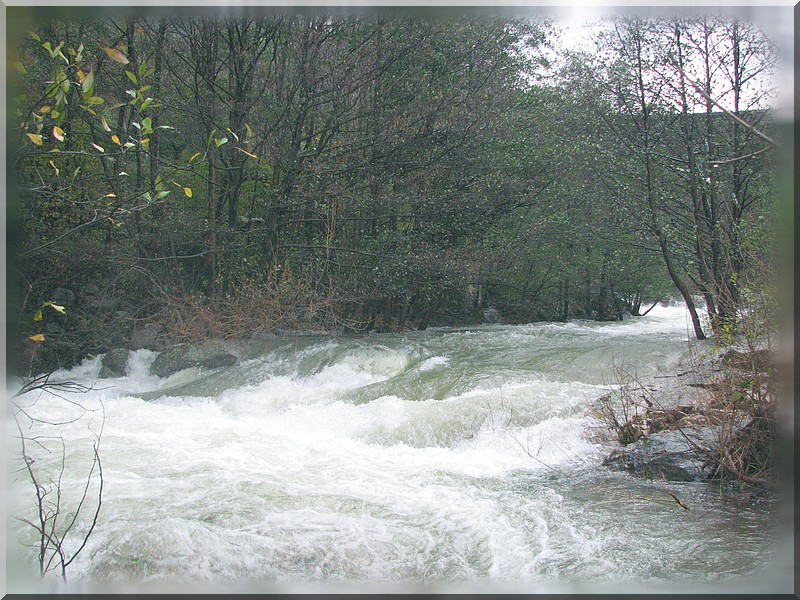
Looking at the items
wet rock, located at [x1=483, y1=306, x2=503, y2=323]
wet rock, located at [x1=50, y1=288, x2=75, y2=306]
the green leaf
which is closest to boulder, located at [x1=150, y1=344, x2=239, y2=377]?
wet rock, located at [x1=50, y1=288, x2=75, y2=306]

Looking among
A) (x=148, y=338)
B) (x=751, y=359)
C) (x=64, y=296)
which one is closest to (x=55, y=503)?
(x=751, y=359)

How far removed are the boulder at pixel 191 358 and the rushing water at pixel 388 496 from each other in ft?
1.42

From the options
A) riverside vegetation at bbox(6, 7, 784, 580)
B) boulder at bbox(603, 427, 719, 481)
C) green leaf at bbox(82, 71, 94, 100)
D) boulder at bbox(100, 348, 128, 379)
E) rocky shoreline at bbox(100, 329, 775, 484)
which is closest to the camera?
green leaf at bbox(82, 71, 94, 100)

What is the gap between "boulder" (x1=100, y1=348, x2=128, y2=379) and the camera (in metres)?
5.26

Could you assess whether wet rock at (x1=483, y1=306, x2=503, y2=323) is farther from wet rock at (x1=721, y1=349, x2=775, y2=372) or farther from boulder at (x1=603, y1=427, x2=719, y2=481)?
wet rock at (x1=721, y1=349, x2=775, y2=372)

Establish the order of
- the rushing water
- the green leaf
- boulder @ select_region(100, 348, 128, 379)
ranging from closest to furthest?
1. the green leaf
2. the rushing water
3. boulder @ select_region(100, 348, 128, 379)

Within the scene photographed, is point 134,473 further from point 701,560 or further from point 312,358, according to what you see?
point 312,358

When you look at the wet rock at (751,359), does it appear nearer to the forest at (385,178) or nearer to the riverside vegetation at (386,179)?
the riverside vegetation at (386,179)

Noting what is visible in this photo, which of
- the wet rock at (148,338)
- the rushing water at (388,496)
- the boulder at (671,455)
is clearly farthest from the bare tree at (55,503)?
the wet rock at (148,338)

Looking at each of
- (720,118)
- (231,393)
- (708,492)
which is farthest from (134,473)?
(720,118)

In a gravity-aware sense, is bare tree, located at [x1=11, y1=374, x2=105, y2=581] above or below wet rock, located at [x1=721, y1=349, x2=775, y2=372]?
below

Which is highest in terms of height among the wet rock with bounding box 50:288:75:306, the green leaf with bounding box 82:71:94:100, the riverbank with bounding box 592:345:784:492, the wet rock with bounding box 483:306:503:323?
the green leaf with bounding box 82:71:94:100

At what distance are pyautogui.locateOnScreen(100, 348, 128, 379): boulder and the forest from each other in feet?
0.36

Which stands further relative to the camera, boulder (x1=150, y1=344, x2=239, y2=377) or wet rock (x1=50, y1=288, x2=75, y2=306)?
boulder (x1=150, y1=344, x2=239, y2=377)
